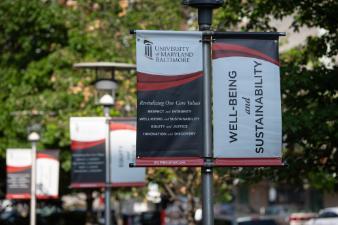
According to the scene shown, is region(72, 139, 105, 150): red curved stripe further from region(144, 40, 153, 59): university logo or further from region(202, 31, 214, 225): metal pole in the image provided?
region(144, 40, 153, 59): university logo

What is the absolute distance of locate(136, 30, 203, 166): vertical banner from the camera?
1019cm

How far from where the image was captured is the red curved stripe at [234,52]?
10.4 metres

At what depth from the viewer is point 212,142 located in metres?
10.4

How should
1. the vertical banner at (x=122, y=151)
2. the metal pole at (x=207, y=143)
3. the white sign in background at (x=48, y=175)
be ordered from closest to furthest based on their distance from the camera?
the metal pole at (x=207, y=143) < the vertical banner at (x=122, y=151) < the white sign in background at (x=48, y=175)

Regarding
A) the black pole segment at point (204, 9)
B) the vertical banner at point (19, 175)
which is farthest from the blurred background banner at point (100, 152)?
the black pole segment at point (204, 9)

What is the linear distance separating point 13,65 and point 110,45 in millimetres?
→ 4480

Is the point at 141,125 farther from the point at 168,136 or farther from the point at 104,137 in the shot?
the point at 104,137

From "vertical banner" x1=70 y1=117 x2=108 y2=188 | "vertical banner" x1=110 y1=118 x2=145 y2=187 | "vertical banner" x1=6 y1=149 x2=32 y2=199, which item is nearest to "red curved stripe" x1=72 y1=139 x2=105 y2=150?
"vertical banner" x1=70 y1=117 x2=108 y2=188

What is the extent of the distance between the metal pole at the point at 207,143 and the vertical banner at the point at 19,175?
60.6ft

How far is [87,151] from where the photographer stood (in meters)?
21.0

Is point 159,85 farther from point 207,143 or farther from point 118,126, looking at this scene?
point 118,126

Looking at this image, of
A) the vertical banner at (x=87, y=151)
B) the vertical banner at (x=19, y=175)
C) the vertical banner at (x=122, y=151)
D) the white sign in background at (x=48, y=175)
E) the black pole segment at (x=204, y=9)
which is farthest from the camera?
the vertical banner at (x=19, y=175)

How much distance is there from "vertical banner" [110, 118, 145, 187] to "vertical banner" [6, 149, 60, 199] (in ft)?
20.2

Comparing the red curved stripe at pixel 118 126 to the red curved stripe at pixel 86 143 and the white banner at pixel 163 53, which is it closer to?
the red curved stripe at pixel 86 143
